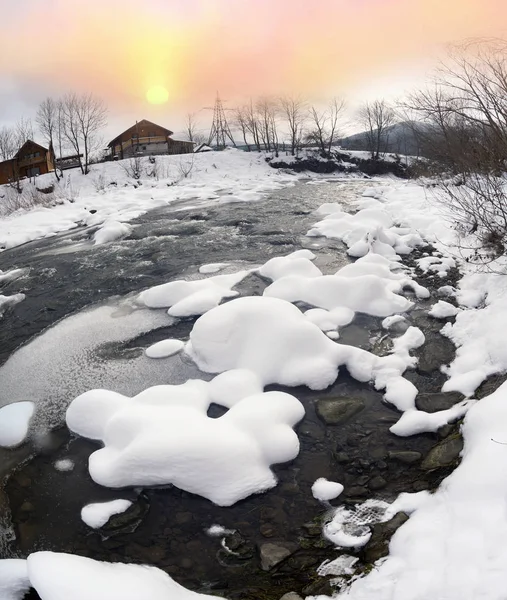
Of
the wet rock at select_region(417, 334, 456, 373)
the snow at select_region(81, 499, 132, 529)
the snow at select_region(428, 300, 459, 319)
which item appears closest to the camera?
the snow at select_region(81, 499, 132, 529)

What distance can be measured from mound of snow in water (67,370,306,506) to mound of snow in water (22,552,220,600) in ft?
2.29

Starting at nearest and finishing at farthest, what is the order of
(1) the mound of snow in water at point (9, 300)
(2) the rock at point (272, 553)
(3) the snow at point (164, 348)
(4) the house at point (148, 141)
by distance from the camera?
(2) the rock at point (272, 553) < (3) the snow at point (164, 348) < (1) the mound of snow in water at point (9, 300) < (4) the house at point (148, 141)

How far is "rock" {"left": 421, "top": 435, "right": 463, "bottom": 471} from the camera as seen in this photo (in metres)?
3.28

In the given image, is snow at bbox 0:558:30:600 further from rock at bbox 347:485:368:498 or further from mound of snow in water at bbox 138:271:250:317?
mound of snow in water at bbox 138:271:250:317

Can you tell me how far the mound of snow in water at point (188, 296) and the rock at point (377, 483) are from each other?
3623mm

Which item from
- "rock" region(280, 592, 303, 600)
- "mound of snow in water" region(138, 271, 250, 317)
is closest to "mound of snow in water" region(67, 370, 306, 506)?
"rock" region(280, 592, 303, 600)

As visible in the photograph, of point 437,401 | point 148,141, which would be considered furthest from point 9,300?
point 148,141

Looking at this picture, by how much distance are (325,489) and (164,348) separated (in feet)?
9.17

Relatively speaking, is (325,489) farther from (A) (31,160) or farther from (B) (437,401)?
(A) (31,160)

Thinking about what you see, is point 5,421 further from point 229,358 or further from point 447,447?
point 447,447

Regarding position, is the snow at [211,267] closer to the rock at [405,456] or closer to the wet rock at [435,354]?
the wet rock at [435,354]

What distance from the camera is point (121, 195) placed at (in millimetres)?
19969

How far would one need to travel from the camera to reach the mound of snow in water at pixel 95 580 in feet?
7.72

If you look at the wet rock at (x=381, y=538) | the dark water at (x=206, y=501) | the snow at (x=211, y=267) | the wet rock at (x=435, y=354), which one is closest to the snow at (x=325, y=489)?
the dark water at (x=206, y=501)
